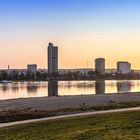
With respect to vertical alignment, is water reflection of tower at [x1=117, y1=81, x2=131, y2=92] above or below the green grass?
above

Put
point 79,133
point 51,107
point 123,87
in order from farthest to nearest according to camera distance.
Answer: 1. point 123,87
2. point 51,107
3. point 79,133

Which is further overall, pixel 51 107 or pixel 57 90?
pixel 57 90

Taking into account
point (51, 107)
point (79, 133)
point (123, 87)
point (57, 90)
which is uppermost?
point (123, 87)

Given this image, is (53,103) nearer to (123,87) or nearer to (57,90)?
(57,90)

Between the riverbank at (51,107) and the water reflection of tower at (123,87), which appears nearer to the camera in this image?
the riverbank at (51,107)

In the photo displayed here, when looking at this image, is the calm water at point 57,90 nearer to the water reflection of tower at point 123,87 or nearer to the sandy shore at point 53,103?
the water reflection of tower at point 123,87

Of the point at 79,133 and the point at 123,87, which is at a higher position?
the point at 123,87

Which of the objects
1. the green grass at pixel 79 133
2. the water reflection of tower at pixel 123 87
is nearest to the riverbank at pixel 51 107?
the green grass at pixel 79 133

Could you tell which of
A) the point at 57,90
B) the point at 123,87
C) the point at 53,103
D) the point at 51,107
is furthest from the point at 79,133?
the point at 123,87

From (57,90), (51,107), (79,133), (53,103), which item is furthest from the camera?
(57,90)

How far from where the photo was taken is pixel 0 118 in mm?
22406

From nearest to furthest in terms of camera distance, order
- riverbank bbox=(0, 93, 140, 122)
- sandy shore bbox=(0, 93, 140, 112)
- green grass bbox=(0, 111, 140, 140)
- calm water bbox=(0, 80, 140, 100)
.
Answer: green grass bbox=(0, 111, 140, 140) → riverbank bbox=(0, 93, 140, 122) → sandy shore bbox=(0, 93, 140, 112) → calm water bbox=(0, 80, 140, 100)

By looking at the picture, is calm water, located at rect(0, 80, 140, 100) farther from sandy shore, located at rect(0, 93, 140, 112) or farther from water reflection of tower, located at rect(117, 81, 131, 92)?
sandy shore, located at rect(0, 93, 140, 112)

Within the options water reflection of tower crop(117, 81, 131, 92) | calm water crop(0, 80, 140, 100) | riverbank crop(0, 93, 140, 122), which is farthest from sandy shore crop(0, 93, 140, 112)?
water reflection of tower crop(117, 81, 131, 92)
